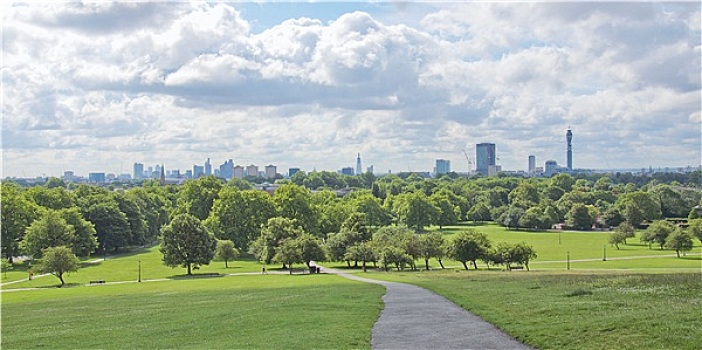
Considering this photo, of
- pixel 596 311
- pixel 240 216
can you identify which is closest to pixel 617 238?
pixel 240 216

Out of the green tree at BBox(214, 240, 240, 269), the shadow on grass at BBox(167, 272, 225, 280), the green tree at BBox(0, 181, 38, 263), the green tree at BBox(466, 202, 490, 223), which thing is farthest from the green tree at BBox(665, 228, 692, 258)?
the green tree at BBox(0, 181, 38, 263)

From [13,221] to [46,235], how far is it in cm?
998

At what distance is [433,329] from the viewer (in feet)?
67.1

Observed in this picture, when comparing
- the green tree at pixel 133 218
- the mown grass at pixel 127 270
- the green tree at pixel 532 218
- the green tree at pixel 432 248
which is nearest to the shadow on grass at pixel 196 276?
the mown grass at pixel 127 270

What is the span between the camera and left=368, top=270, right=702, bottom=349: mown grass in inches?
654

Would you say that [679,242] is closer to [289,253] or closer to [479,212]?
[289,253]

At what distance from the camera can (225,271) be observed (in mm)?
66062

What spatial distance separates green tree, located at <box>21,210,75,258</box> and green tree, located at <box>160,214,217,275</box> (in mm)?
14661

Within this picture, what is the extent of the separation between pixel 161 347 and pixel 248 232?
65883mm

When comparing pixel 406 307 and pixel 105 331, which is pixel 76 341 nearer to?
pixel 105 331

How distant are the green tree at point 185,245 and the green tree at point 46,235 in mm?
14661

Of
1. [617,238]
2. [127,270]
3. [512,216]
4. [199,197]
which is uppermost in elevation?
[199,197]

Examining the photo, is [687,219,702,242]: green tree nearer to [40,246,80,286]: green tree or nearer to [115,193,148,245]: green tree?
[40,246,80,286]: green tree

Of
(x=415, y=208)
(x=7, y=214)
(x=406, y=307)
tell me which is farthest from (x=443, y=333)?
(x=415, y=208)
